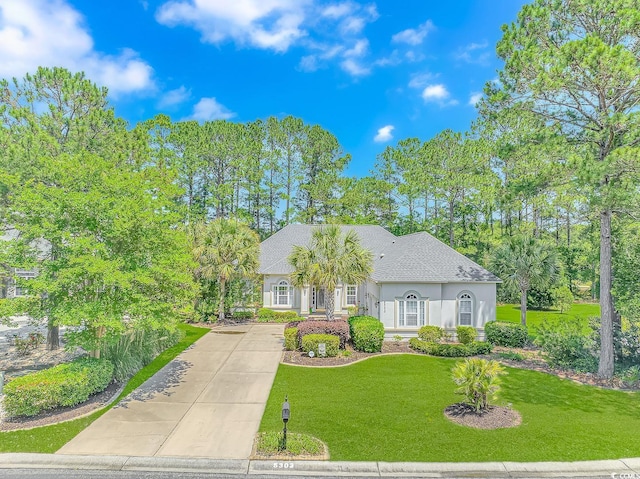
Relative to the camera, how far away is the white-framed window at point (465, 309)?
19.1m

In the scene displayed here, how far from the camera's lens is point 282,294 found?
25.6 m

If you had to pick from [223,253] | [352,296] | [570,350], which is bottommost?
[570,350]

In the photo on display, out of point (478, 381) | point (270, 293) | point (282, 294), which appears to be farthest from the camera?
point (282, 294)

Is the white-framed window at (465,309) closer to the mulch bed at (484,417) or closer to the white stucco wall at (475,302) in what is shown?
the white stucco wall at (475,302)

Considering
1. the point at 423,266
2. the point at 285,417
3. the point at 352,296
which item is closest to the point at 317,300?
the point at 352,296

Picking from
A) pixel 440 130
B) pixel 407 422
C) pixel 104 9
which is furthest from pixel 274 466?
pixel 440 130

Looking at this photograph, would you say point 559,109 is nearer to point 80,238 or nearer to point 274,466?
point 274,466

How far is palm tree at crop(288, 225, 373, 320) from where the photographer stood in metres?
16.9

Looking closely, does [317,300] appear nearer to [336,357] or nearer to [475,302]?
[336,357]

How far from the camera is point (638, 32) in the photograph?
11.4 meters

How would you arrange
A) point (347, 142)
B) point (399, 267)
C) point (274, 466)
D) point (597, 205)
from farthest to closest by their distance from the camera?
point (347, 142) < point (399, 267) < point (597, 205) < point (274, 466)

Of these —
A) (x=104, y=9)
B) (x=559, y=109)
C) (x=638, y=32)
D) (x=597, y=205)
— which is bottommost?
(x=597, y=205)

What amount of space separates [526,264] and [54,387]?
69.8ft

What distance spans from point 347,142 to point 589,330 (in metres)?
34.9
